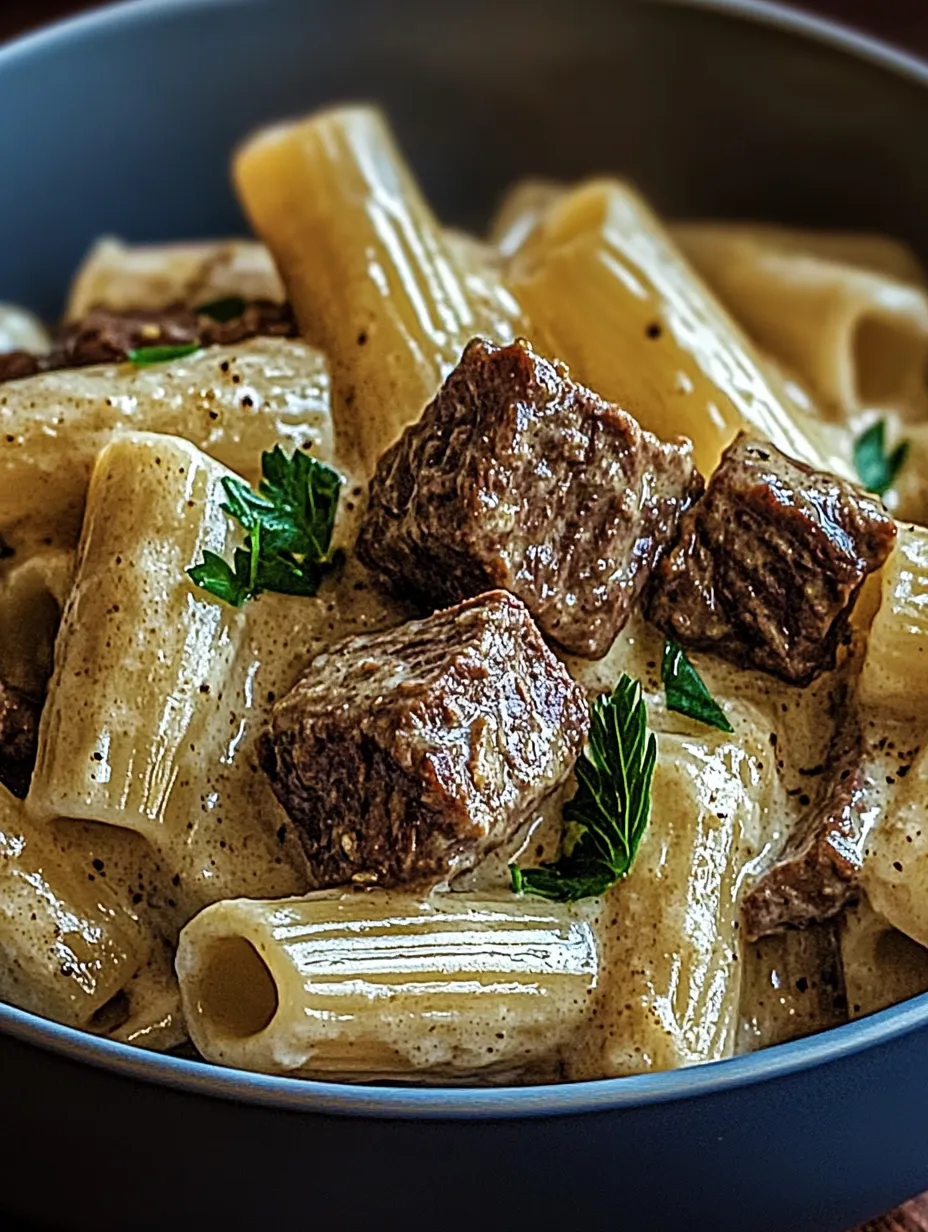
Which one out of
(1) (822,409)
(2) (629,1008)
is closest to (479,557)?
(2) (629,1008)

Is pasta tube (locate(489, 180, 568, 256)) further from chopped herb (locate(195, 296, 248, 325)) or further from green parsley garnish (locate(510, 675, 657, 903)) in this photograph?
green parsley garnish (locate(510, 675, 657, 903))

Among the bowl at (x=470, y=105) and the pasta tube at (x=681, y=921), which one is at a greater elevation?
the bowl at (x=470, y=105)

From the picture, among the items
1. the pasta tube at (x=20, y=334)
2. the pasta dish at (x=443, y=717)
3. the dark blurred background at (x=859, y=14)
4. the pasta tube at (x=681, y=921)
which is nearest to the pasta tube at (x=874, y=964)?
the pasta dish at (x=443, y=717)

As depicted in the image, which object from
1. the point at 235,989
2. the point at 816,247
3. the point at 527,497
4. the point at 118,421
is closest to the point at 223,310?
the point at 118,421

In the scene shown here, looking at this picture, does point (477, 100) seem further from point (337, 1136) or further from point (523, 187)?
point (337, 1136)

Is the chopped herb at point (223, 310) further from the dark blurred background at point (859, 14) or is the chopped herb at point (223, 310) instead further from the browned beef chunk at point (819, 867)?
the dark blurred background at point (859, 14)

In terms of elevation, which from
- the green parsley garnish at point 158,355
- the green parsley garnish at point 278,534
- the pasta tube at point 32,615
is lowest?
the pasta tube at point 32,615

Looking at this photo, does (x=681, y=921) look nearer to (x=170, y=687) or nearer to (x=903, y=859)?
(x=903, y=859)
